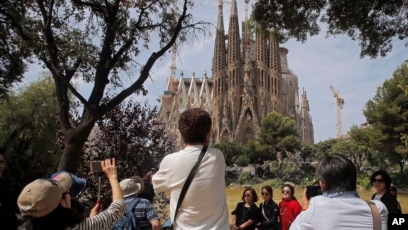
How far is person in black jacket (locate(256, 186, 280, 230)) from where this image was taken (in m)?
5.62

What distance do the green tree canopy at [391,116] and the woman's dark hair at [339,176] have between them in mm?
29788

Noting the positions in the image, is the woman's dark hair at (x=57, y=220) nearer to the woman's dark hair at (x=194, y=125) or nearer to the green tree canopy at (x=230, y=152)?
the woman's dark hair at (x=194, y=125)

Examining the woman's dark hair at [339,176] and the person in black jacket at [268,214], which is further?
the person in black jacket at [268,214]

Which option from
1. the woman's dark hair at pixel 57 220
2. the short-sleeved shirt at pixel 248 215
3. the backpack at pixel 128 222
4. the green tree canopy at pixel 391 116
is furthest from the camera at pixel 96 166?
the green tree canopy at pixel 391 116

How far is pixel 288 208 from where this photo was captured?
572 cm

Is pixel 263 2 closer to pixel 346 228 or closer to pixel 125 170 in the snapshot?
pixel 125 170

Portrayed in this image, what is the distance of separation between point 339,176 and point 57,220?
1612 millimetres

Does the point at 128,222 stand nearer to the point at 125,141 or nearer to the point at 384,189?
the point at 384,189

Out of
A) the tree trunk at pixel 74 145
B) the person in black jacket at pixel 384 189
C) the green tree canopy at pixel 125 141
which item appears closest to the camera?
the person in black jacket at pixel 384 189

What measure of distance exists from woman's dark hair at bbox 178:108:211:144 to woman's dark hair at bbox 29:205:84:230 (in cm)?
87

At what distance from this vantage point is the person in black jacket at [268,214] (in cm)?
562

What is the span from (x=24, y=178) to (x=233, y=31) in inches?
2520

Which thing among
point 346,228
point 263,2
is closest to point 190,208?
point 346,228

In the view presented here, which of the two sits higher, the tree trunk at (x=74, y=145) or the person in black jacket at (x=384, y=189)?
the tree trunk at (x=74, y=145)
